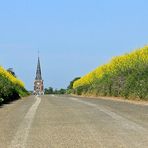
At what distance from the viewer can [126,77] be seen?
133ft

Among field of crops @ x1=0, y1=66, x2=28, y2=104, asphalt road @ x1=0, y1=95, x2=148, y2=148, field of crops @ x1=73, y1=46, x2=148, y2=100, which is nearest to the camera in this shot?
asphalt road @ x1=0, y1=95, x2=148, y2=148

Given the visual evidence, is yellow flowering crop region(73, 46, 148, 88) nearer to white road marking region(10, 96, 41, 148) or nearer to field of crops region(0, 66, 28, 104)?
field of crops region(0, 66, 28, 104)

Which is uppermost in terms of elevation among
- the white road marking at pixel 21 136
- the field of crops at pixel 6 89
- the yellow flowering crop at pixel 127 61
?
the yellow flowering crop at pixel 127 61

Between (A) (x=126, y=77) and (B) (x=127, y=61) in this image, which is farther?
(B) (x=127, y=61)

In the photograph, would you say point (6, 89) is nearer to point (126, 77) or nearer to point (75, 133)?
point (126, 77)

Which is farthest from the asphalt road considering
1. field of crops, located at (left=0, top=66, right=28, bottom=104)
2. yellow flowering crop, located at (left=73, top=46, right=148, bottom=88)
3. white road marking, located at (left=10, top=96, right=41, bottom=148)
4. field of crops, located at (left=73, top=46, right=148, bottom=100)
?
yellow flowering crop, located at (left=73, top=46, right=148, bottom=88)

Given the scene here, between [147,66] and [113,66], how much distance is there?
12725 millimetres

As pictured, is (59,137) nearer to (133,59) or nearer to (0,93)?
(0,93)

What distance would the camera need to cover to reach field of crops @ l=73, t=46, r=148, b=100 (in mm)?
34669

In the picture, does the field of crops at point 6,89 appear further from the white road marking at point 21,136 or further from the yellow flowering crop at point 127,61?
the white road marking at point 21,136

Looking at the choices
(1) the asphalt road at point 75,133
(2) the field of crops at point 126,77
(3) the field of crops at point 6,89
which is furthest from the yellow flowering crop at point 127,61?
(1) the asphalt road at point 75,133

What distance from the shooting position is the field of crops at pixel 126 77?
34.7 meters

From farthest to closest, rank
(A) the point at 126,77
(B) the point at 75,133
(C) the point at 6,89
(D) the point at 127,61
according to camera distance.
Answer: (D) the point at 127,61 → (A) the point at 126,77 → (C) the point at 6,89 → (B) the point at 75,133

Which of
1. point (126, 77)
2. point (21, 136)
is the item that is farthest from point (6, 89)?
point (21, 136)
